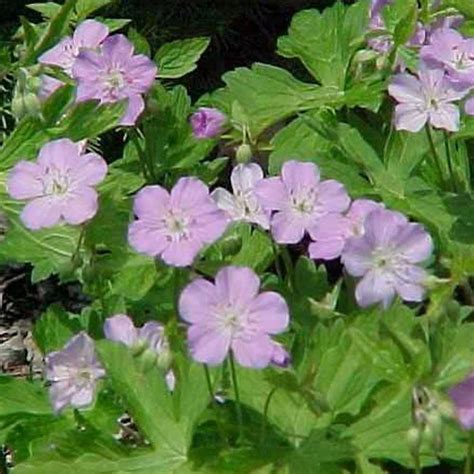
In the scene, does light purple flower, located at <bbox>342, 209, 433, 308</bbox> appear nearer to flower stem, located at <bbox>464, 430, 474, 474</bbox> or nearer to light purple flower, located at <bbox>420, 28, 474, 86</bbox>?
flower stem, located at <bbox>464, 430, 474, 474</bbox>

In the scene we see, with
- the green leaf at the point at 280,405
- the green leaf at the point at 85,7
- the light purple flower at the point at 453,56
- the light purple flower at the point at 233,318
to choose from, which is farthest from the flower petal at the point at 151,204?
the green leaf at the point at 85,7

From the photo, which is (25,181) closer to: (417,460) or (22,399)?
(22,399)

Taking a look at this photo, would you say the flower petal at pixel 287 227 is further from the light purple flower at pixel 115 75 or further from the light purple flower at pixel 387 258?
the light purple flower at pixel 115 75

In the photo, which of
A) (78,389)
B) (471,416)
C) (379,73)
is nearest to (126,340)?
(78,389)

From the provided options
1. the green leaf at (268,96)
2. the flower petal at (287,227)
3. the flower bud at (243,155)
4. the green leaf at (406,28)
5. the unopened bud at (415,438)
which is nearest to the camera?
the unopened bud at (415,438)

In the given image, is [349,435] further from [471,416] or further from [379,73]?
[379,73]

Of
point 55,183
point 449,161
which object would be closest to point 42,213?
point 55,183
